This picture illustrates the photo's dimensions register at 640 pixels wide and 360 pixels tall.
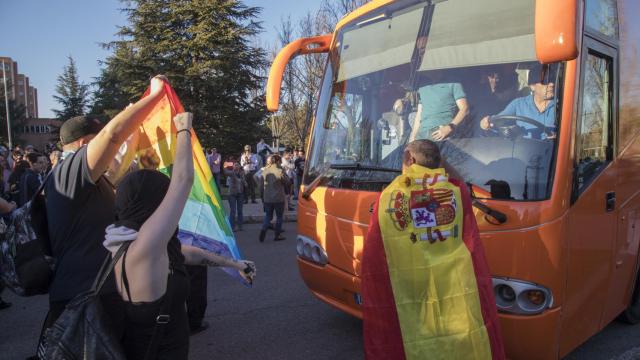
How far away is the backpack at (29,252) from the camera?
90.7 inches

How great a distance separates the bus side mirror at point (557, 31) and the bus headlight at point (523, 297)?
131 centimetres

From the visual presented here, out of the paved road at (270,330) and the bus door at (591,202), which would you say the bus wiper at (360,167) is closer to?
the bus door at (591,202)

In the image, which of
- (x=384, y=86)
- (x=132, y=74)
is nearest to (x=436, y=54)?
(x=384, y=86)

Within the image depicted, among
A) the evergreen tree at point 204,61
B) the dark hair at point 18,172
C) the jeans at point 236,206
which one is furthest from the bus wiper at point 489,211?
the evergreen tree at point 204,61

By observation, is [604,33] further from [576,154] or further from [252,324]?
[252,324]

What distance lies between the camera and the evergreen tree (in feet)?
89.4

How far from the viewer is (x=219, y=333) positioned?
4.61 metres

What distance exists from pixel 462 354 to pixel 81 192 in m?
2.15

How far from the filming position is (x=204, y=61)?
2736 centimetres

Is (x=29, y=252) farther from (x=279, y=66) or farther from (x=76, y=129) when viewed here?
(x=279, y=66)

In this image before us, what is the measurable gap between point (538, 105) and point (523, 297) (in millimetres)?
1216

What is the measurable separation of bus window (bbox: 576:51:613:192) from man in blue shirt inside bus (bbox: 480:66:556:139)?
24 centimetres

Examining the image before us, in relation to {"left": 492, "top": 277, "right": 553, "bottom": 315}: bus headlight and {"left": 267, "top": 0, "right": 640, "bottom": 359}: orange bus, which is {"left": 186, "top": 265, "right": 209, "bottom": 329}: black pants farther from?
{"left": 492, "top": 277, "right": 553, "bottom": 315}: bus headlight

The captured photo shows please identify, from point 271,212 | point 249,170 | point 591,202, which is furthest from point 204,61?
point 591,202
